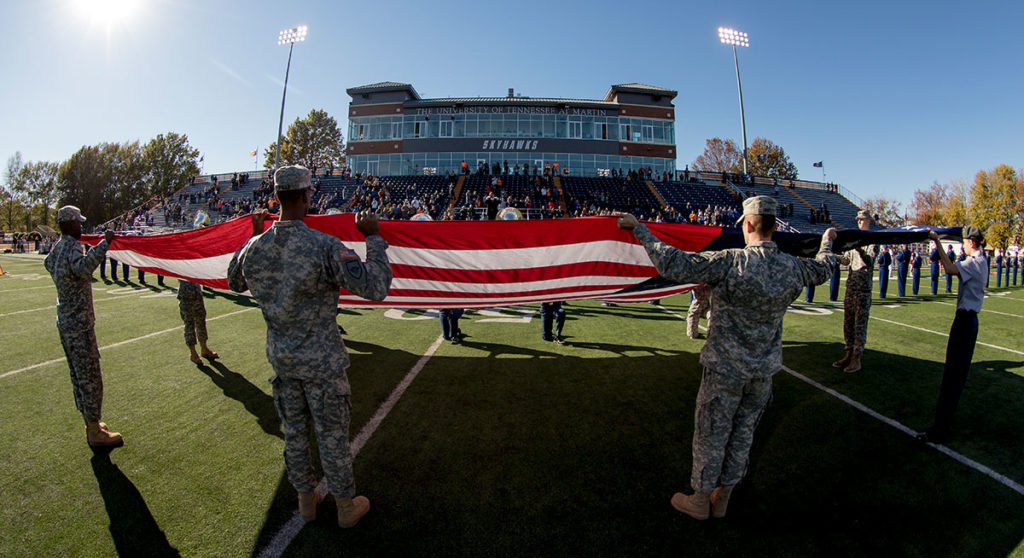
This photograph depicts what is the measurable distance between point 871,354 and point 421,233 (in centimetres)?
774

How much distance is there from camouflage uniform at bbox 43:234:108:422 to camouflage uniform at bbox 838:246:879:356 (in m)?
9.06

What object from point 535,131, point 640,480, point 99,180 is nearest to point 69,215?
point 640,480

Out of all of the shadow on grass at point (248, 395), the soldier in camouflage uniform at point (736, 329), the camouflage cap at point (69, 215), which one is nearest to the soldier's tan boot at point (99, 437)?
the shadow on grass at point (248, 395)

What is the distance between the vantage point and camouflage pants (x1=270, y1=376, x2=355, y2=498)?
8.38 ft

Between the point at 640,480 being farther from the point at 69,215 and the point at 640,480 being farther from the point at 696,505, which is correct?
the point at 69,215

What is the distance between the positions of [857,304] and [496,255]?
5558 mm

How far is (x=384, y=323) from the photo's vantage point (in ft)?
29.4

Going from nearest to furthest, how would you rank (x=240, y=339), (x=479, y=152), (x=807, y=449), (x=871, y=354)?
(x=807, y=449) < (x=871, y=354) < (x=240, y=339) < (x=479, y=152)

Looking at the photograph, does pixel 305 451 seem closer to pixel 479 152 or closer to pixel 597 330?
pixel 597 330

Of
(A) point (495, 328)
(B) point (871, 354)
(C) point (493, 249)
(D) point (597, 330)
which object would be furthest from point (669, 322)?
(C) point (493, 249)

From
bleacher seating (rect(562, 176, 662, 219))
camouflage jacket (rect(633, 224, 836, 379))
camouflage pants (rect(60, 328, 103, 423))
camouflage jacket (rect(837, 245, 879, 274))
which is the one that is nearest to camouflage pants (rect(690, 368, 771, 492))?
camouflage jacket (rect(633, 224, 836, 379))

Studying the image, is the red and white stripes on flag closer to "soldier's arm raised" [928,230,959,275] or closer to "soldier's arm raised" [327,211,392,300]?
"soldier's arm raised" [928,230,959,275]

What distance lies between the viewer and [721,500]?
2.89m

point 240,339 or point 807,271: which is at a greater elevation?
point 807,271
